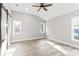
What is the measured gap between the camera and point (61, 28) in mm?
2205

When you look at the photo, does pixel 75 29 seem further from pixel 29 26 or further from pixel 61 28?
pixel 29 26

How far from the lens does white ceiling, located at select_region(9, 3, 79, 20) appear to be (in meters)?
1.96

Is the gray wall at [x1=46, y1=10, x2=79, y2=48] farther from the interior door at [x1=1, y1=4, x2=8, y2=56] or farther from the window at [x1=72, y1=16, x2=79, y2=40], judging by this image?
the interior door at [x1=1, y1=4, x2=8, y2=56]

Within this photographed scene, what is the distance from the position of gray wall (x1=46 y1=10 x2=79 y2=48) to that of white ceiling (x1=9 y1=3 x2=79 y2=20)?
0.10 m

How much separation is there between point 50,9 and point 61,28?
0.54 metres

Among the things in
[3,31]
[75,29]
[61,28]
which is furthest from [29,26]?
[75,29]

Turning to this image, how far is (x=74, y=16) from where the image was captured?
2.17 m

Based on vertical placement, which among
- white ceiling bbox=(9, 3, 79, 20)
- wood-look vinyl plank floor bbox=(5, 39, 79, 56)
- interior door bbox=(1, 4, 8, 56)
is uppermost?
white ceiling bbox=(9, 3, 79, 20)

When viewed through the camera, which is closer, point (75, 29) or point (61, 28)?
point (75, 29)

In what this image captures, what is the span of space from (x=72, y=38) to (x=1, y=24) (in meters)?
1.62

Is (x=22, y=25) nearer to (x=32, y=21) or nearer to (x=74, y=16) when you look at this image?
(x=32, y=21)

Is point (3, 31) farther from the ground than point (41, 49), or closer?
farther from the ground

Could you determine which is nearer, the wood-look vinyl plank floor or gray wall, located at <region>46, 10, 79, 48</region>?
the wood-look vinyl plank floor

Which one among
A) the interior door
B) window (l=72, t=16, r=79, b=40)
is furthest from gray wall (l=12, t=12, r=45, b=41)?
window (l=72, t=16, r=79, b=40)
